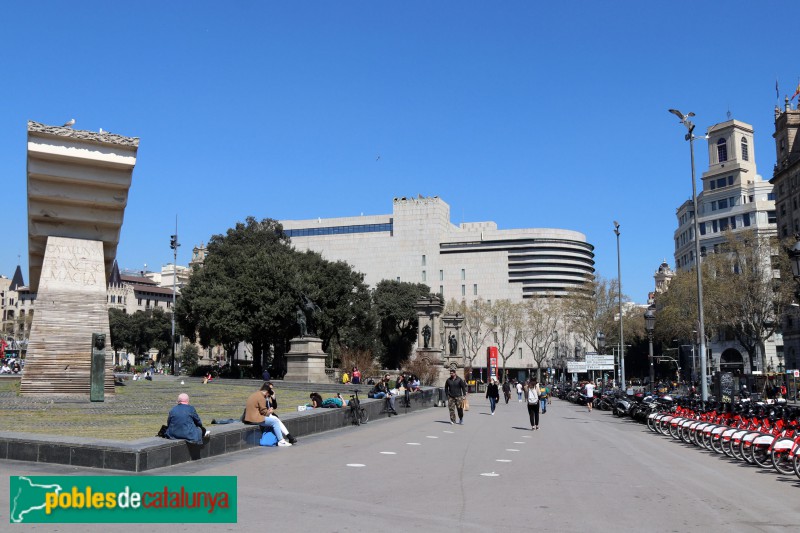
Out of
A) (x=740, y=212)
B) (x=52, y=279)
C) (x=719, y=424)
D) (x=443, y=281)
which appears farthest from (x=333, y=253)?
(x=719, y=424)

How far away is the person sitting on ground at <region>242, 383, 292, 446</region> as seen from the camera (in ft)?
50.0

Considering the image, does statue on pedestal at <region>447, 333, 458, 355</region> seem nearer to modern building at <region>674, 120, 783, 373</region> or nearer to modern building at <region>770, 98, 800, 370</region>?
modern building at <region>770, 98, 800, 370</region>

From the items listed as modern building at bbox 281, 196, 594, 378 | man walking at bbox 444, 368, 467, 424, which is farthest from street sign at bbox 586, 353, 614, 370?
modern building at bbox 281, 196, 594, 378

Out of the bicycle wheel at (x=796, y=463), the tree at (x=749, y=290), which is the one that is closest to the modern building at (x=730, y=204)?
the tree at (x=749, y=290)

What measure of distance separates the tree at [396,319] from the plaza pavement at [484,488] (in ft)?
240

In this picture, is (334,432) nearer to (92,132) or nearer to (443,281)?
(92,132)

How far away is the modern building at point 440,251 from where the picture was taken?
11981 centimetres

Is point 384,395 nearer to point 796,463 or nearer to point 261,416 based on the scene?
point 261,416

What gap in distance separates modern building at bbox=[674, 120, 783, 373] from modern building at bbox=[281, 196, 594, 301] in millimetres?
30966

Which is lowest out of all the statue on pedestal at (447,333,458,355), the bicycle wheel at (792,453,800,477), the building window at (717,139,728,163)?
the bicycle wheel at (792,453,800,477)

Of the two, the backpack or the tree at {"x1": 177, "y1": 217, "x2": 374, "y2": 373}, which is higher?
the tree at {"x1": 177, "y1": 217, "x2": 374, "y2": 373}

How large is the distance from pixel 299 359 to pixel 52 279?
19129 mm

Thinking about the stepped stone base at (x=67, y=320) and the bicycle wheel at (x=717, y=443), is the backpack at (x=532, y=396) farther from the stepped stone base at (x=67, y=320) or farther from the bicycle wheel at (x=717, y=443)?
the stepped stone base at (x=67, y=320)

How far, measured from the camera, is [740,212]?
307 ft
